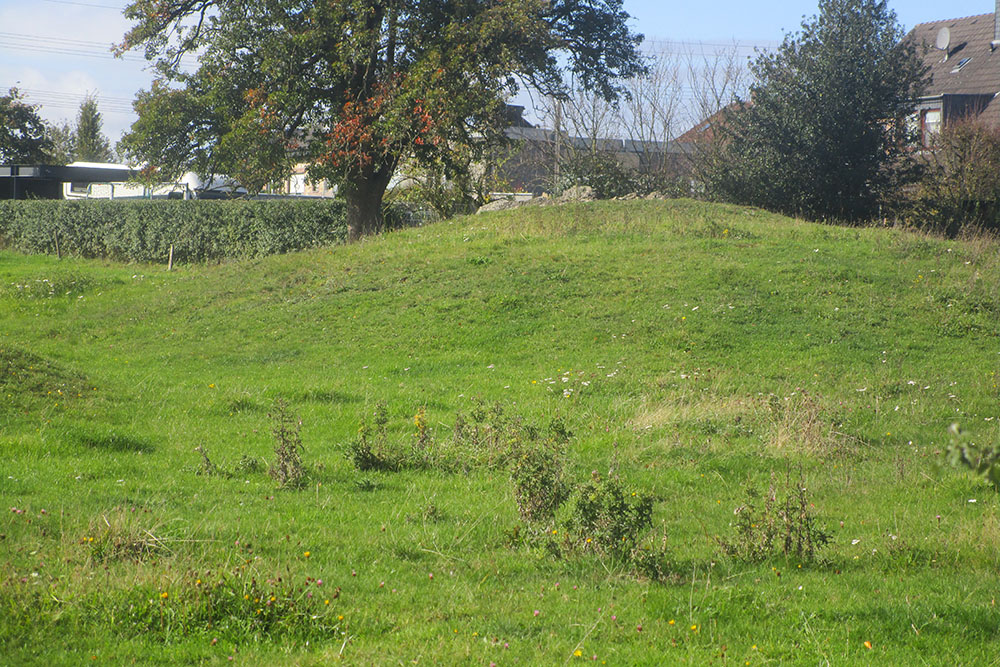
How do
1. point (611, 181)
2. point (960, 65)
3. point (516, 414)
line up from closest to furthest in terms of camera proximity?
point (516, 414)
point (611, 181)
point (960, 65)

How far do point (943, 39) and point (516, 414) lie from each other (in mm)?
37589

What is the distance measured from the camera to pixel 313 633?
4.14 metres

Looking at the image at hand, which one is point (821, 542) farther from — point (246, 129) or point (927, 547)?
point (246, 129)

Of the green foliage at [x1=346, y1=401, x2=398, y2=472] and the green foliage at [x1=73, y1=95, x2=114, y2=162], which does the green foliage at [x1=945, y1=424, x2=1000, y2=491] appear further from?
the green foliage at [x1=73, y1=95, x2=114, y2=162]

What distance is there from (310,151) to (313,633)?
65.0 ft

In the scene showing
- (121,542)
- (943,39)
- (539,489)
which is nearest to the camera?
(121,542)

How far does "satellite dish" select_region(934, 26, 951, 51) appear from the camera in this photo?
38531mm

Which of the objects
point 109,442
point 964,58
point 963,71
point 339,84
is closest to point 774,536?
point 109,442

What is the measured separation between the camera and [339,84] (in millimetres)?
22516

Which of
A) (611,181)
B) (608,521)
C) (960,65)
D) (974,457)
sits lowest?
(608,521)

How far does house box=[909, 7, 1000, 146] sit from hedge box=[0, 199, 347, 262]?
23187mm

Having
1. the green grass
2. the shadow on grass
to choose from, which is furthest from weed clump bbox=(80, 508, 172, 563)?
the shadow on grass

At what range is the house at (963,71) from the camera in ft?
114

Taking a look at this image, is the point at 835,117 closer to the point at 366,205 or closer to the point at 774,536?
the point at 366,205
